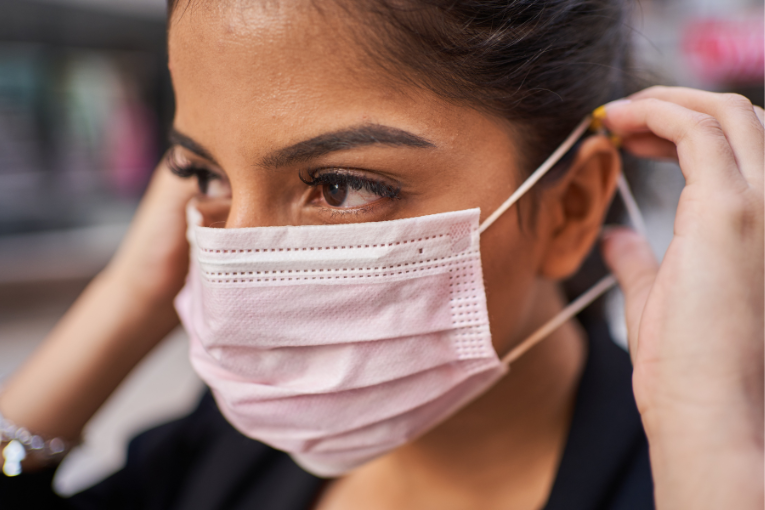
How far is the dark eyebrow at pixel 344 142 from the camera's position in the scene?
76cm

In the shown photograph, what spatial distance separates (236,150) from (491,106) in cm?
37

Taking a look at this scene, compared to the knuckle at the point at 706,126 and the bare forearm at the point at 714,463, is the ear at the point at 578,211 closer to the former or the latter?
the knuckle at the point at 706,126

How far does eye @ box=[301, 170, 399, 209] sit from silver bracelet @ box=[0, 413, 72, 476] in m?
0.89

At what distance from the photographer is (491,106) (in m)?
0.83

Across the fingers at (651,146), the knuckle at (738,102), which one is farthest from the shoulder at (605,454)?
the knuckle at (738,102)

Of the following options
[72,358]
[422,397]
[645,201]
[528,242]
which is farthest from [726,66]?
[72,358]

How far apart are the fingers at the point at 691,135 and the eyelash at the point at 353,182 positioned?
0.38 meters

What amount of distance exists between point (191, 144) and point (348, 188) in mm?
263

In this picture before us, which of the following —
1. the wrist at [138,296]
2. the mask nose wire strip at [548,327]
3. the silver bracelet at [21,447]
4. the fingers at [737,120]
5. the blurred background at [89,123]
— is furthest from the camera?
the blurred background at [89,123]

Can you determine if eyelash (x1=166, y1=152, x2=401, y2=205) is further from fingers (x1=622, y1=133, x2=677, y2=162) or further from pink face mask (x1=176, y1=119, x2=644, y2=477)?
fingers (x1=622, y1=133, x2=677, y2=162)

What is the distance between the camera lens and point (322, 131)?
2.48ft

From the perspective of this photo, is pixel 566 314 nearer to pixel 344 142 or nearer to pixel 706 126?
pixel 706 126

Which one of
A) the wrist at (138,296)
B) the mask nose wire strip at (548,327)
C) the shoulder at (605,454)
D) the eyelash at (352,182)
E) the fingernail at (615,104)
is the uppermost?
the fingernail at (615,104)

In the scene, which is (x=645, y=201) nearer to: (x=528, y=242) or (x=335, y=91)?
(x=528, y=242)
